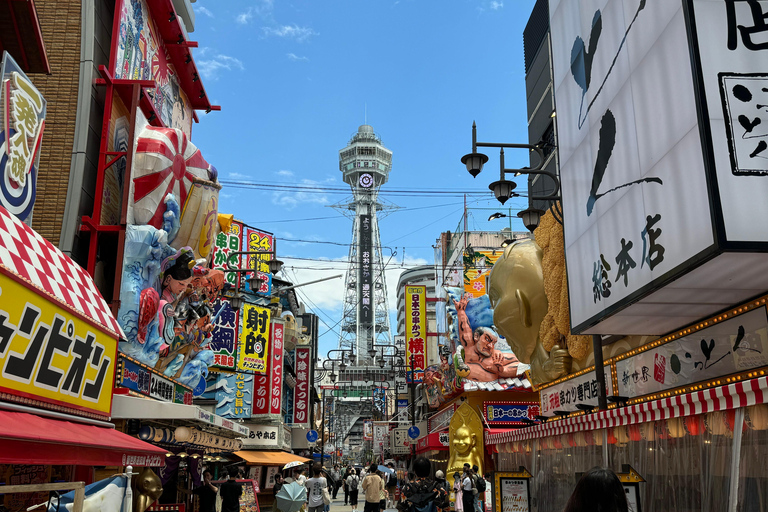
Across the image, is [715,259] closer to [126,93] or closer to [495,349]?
[126,93]

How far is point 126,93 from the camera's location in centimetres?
1400

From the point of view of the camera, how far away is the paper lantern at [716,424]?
6934mm

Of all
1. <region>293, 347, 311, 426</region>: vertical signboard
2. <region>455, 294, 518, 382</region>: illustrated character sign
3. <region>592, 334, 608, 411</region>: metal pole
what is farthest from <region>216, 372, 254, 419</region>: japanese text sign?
<region>592, 334, 608, 411</region>: metal pole

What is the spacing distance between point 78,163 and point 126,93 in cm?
211

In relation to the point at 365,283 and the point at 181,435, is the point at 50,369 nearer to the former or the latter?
the point at 181,435

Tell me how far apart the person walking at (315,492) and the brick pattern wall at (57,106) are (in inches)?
297

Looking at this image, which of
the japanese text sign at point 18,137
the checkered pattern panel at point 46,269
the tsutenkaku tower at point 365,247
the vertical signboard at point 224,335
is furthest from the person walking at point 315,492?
the tsutenkaku tower at point 365,247

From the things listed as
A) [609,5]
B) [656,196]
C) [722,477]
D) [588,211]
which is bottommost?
[722,477]

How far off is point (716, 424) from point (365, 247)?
12403cm

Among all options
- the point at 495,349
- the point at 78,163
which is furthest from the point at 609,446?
the point at 495,349

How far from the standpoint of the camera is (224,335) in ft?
92.8

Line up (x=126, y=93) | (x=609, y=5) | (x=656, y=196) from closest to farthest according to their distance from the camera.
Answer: (x=656, y=196) < (x=609, y=5) < (x=126, y=93)

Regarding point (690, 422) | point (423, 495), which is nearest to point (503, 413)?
point (423, 495)

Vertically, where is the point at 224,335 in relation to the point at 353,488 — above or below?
above
